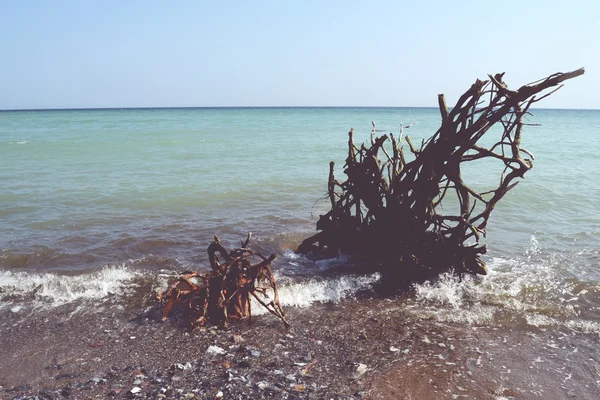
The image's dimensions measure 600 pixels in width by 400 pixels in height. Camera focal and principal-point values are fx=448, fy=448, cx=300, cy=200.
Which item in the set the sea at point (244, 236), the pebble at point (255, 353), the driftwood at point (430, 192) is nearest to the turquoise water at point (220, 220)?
the sea at point (244, 236)

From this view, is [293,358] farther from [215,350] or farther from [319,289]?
[319,289]

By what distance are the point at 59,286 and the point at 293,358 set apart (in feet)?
14.5

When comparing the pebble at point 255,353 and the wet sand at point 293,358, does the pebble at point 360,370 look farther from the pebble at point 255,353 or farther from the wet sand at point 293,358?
the pebble at point 255,353

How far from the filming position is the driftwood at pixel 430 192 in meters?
6.15

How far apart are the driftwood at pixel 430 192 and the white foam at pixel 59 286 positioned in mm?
3828

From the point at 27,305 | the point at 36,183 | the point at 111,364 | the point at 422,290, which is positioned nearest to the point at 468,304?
the point at 422,290

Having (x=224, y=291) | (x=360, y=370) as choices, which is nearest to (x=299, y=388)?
(x=360, y=370)

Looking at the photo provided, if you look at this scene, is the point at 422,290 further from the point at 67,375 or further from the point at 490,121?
the point at 67,375

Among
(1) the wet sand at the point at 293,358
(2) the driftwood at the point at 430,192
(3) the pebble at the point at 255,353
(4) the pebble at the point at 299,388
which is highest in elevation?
(2) the driftwood at the point at 430,192

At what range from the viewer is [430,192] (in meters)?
6.91

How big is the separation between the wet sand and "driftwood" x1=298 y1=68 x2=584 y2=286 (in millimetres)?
1355

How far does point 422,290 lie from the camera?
7.27 m

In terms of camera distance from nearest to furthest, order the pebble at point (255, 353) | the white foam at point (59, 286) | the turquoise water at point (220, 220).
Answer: the pebble at point (255, 353), the white foam at point (59, 286), the turquoise water at point (220, 220)

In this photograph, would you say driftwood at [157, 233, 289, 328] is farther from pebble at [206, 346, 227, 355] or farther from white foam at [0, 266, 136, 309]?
white foam at [0, 266, 136, 309]
